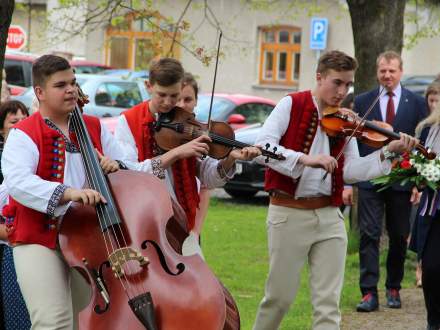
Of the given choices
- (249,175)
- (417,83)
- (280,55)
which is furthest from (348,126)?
(280,55)

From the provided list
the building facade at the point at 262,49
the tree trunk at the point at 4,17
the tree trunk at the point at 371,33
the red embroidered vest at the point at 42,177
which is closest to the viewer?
the red embroidered vest at the point at 42,177

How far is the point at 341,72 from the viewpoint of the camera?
659 cm

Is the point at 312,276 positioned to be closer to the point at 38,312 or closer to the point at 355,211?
the point at 38,312

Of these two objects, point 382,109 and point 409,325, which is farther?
point 382,109

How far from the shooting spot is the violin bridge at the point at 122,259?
5.06m

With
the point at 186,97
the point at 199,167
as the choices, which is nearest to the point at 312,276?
the point at 199,167

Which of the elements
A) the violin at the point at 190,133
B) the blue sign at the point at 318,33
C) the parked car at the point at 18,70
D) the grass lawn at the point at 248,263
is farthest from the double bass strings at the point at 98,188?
the blue sign at the point at 318,33

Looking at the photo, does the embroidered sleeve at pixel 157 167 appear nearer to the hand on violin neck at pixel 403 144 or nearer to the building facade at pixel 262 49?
the hand on violin neck at pixel 403 144

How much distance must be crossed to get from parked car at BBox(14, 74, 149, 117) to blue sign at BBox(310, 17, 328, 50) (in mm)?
13210

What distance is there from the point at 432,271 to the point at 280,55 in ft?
91.7

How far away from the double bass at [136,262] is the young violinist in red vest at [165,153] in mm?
815

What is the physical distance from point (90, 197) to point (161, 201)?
44 centimetres

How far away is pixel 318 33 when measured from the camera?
3269 centimetres

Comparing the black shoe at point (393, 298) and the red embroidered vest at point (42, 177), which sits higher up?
the red embroidered vest at point (42, 177)
